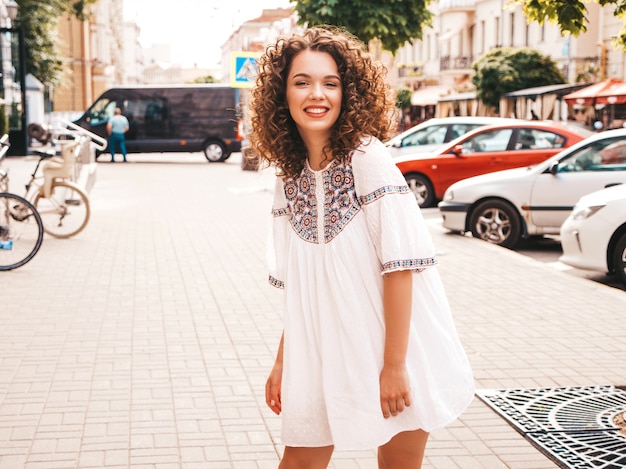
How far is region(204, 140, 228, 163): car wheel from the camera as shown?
31.9 meters

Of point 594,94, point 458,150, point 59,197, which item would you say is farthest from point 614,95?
point 59,197

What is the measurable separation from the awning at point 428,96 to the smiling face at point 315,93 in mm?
51929

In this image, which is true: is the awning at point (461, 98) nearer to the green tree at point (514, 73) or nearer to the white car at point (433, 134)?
the green tree at point (514, 73)

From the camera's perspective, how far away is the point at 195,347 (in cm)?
641

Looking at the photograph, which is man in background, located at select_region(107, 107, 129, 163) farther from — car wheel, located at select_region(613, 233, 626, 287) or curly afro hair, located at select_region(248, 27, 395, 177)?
curly afro hair, located at select_region(248, 27, 395, 177)

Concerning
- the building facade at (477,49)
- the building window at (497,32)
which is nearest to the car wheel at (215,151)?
the building facade at (477,49)

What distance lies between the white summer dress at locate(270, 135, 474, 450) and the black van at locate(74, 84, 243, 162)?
2925 centimetres

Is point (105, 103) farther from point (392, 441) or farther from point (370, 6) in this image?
point (392, 441)

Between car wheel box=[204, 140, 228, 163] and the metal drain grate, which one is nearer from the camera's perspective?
the metal drain grate

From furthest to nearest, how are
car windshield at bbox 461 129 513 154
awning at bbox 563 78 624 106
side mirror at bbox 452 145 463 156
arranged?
awning at bbox 563 78 624 106
side mirror at bbox 452 145 463 156
car windshield at bbox 461 129 513 154

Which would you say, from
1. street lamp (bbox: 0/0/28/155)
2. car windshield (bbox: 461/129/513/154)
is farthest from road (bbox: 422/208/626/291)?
street lamp (bbox: 0/0/28/155)

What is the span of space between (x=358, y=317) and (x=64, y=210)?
9.59 metres

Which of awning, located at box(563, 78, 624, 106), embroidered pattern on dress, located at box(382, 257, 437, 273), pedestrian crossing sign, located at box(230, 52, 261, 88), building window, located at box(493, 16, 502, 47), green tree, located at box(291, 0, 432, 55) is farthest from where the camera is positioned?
building window, located at box(493, 16, 502, 47)

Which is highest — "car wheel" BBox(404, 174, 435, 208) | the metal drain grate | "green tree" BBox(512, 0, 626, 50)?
"green tree" BBox(512, 0, 626, 50)
